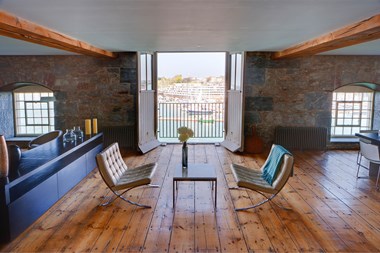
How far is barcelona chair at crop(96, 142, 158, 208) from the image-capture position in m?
3.89

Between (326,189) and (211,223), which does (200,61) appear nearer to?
(326,189)

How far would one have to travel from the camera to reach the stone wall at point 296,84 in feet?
23.9

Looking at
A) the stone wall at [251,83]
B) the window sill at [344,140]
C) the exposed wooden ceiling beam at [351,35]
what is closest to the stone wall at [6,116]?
the stone wall at [251,83]

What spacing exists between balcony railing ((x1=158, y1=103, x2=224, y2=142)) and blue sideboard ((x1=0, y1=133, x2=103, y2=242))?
366 cm

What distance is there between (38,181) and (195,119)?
5852mm

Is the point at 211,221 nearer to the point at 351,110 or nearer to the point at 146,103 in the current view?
the point at 146,103

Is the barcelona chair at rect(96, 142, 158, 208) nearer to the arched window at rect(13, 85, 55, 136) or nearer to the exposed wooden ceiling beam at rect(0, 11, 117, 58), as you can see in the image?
the exposed wooden ceiling beam at rect(0, 11, 117, 58)

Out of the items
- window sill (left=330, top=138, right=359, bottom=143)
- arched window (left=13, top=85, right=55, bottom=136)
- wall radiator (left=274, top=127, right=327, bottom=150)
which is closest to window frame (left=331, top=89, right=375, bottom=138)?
window sill (left=330, top=138, right=359, bottom=143)

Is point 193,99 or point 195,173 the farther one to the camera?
point 193,99

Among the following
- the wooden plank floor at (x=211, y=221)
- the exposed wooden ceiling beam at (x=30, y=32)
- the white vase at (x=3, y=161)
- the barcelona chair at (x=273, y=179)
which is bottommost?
the wooden plank floor at (x=211, y=221)

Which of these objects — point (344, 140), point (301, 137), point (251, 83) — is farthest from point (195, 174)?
point (344, 140)

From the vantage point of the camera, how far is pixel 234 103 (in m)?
7.51

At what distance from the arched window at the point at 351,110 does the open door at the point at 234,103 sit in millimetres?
2651

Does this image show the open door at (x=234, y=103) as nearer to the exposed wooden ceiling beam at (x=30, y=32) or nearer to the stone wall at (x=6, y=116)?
the exposed wooden ceiling beam at (x=30, y=32)
